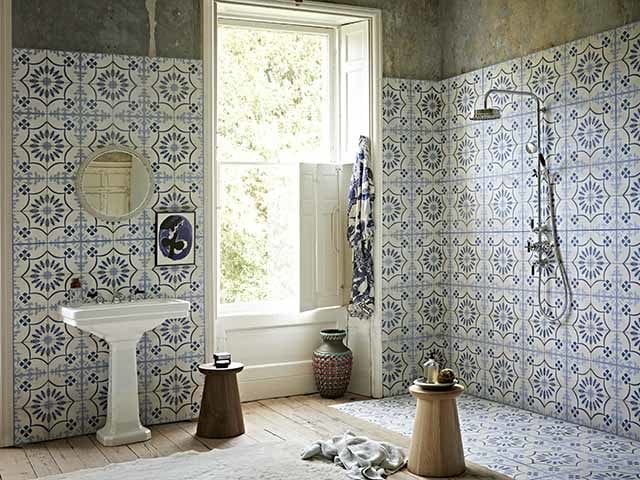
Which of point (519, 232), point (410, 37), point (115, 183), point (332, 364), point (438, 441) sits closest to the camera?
point (438, 441)

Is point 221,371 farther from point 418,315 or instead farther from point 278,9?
point 278,9

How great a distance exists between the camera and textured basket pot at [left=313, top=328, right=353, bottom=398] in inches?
253

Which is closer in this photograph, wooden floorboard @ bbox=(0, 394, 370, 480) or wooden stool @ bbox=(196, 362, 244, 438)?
wooden floorboard @ bbox=(0, 394, 370, 480)

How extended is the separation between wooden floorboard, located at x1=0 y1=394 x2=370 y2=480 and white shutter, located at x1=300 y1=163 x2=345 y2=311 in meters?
0.94

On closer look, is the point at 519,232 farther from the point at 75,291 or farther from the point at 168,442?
the point at 75,291

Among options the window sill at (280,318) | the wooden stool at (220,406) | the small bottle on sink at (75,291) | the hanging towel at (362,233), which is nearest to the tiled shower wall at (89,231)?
the small bottle on sink at (75,291)

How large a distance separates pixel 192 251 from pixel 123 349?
0.92 metres

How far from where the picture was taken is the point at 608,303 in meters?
5.26

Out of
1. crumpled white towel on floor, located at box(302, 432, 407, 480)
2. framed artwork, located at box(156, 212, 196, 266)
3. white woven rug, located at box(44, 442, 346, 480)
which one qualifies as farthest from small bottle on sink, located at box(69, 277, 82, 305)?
crumpled white towel on floor, located at box(302, 432, 407, 480)

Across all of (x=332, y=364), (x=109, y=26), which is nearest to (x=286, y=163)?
(x=332, y=364)

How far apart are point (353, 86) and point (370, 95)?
0.26m

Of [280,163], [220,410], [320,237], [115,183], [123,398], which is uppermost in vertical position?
[280,163]

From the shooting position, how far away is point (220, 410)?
5.36 meters

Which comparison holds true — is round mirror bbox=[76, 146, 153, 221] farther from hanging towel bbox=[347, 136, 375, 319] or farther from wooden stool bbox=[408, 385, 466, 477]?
wooden stool bbox=[408, 385, 466, 477]
